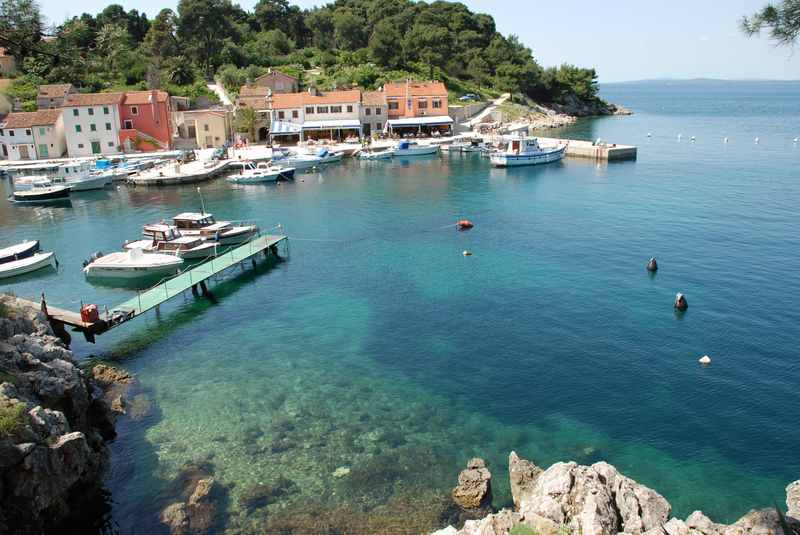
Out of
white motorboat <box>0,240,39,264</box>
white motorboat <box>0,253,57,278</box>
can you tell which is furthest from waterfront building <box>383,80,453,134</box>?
white motorboat <box>0,253,57,278</box>

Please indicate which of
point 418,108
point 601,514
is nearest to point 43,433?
point 601,514

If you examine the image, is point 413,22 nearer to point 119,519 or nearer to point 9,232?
point 9,232

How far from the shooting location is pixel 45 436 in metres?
18.8

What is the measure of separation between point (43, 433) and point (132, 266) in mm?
24655

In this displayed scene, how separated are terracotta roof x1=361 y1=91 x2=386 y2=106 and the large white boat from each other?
28286mm

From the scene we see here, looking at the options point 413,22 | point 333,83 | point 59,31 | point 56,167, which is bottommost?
point 56,167

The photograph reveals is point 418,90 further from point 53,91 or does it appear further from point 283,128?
point 53,91

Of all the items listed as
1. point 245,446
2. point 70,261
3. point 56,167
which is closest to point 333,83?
point 56,167

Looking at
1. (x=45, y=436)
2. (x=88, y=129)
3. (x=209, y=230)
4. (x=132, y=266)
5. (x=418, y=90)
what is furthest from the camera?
(x=418, y=90)

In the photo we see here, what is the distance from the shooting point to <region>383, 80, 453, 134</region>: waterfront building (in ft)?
355

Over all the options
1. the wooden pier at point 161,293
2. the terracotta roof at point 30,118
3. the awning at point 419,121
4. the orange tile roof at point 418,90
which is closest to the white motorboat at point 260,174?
the awning at point 419,121

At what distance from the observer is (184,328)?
34812 millimetres

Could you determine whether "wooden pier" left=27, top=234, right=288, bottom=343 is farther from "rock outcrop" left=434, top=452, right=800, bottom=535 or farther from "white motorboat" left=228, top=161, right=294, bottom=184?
"white motorboat" left=228, top=161, right=294, bottom=184

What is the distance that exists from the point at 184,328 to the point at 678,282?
99.0 ft
